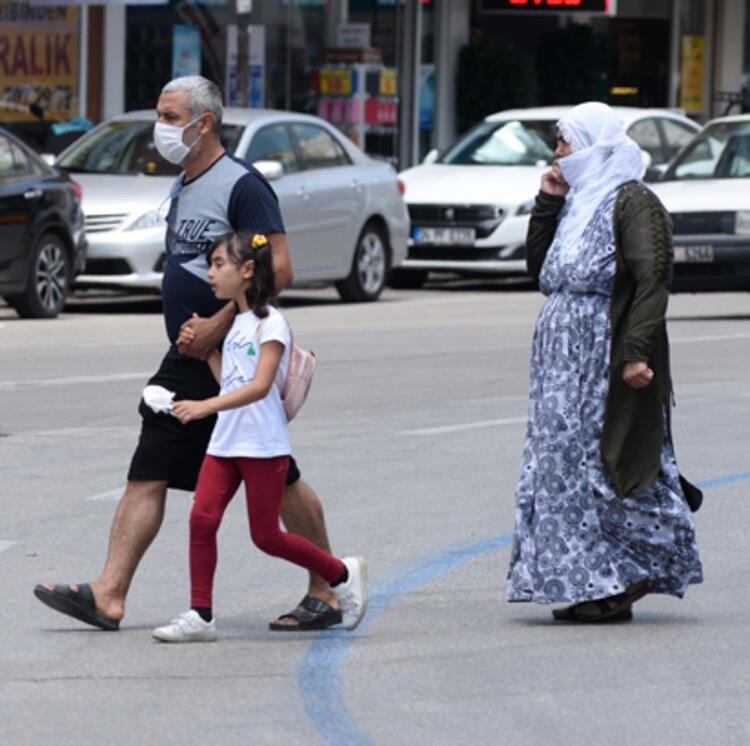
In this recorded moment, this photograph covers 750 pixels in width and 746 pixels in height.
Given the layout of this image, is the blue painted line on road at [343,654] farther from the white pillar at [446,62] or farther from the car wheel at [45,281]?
the white pillar at [446,62]

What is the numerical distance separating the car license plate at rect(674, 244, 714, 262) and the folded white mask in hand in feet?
37.0

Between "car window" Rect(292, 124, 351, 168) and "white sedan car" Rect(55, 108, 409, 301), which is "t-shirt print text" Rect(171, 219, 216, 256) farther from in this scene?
"car window" Rect(292, 124, 351, 168)

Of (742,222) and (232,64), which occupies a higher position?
(232,64)

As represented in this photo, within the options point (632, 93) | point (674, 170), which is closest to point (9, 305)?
point (674, 170)

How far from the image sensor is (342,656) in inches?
267

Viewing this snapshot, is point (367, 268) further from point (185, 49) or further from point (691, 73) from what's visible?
point (691, 73)

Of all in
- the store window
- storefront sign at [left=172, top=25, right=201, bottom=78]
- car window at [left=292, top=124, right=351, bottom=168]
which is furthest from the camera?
storefront sign at [left=172, top=25, right=201, bottom=78]

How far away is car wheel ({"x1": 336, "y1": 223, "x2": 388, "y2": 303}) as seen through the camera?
2042cm

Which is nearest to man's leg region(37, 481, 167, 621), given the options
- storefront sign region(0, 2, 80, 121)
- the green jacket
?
the green jacket

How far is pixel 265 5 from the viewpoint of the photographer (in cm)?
2823

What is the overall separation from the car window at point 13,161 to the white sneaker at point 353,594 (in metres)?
11.0

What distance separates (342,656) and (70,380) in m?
7.19

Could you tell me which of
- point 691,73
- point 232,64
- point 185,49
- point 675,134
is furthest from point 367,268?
point 691,73

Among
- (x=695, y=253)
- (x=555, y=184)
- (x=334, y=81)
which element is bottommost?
(x=695, y=253)
